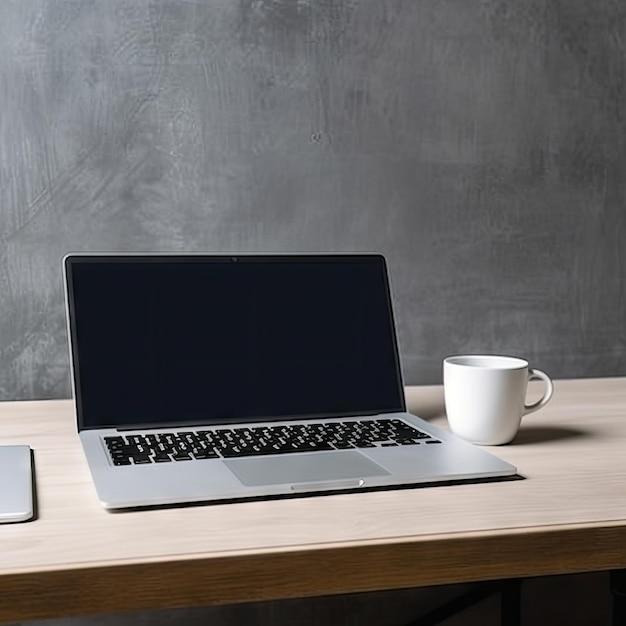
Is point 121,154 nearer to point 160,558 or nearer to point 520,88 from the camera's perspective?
point 520,88

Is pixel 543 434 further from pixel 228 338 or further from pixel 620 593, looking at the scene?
pixel 228 338

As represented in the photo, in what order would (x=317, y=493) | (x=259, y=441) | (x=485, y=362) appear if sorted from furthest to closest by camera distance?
1. (x=485, y=362)
2. (x=259, y=441)
3. (x=317, y=493)

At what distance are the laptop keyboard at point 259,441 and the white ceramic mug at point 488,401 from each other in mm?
51

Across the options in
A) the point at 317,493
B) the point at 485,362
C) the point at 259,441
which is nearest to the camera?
the point at 317,493

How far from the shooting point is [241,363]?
112 centimetres

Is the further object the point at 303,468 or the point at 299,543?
the point at 303,468

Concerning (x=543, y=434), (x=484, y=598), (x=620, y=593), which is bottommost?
(x=484, y=598)

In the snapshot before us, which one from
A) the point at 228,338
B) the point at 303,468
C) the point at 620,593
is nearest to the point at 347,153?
the point at 228,338

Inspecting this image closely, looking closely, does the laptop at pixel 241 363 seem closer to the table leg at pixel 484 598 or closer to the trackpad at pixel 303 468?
the trackpad at pixel 303 468

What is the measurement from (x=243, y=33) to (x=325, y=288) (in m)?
0.39

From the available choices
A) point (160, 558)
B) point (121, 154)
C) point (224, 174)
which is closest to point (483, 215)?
point (224, 174)

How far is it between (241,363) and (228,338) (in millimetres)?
34

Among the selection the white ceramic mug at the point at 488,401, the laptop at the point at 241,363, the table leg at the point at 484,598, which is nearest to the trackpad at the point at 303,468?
the laptop at the point at 241,363

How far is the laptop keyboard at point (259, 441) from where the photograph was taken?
3.08 ft
